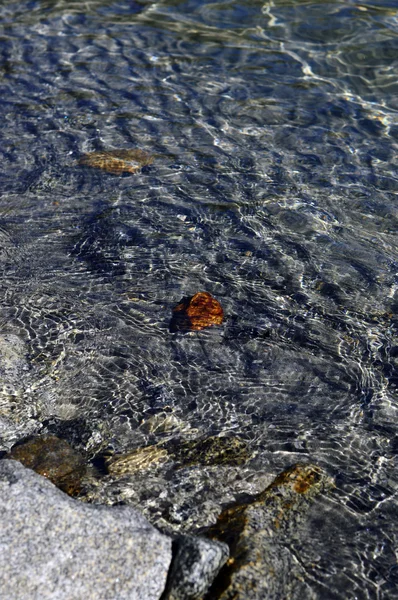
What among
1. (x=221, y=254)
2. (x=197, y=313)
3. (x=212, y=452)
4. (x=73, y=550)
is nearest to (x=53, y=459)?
(x=212, y=452)

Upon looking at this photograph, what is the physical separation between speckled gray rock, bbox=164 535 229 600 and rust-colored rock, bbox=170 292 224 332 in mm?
2015

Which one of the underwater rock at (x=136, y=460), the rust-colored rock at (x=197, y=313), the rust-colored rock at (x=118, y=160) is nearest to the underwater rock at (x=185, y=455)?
the underwater rock at (x=136, y=460)

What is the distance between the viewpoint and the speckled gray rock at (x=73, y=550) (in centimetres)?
254

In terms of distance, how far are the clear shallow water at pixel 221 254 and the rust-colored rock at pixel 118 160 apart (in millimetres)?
110

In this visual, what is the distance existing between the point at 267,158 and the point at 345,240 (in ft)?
4.79

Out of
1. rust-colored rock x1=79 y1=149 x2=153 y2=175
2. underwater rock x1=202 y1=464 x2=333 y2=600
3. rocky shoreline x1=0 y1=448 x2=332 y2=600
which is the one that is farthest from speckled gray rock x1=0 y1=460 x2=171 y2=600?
rust-colored rock x1=79 y1=149 x2=153 y2=175

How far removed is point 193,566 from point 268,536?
1.74ft

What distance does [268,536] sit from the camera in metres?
3.03

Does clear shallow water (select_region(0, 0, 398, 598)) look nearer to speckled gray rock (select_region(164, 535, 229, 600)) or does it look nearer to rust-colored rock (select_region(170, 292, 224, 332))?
rust-colored rock (select_region(170, 292, 224, 332))

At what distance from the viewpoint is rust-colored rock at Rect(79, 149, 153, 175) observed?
6336 mm

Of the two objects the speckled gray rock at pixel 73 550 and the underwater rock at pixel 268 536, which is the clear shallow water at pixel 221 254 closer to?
the underwater rock at pixel 268 536

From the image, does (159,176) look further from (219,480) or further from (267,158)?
(219,480)

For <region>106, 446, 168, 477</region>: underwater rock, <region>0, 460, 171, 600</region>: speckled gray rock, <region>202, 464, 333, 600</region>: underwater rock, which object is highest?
<region>0, 460, 171, 600</region>: speckled gray rock

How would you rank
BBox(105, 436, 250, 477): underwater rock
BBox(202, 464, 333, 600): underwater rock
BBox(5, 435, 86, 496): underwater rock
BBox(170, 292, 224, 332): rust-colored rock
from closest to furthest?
BBox(202, 464, 333, 600): underwater rock → BBox(5, 435, 86, 496): underwater rock → BBox(105, 436, 250, 477): underwater rock → BBox(170, 292, 224, 332): rust-colored rock
